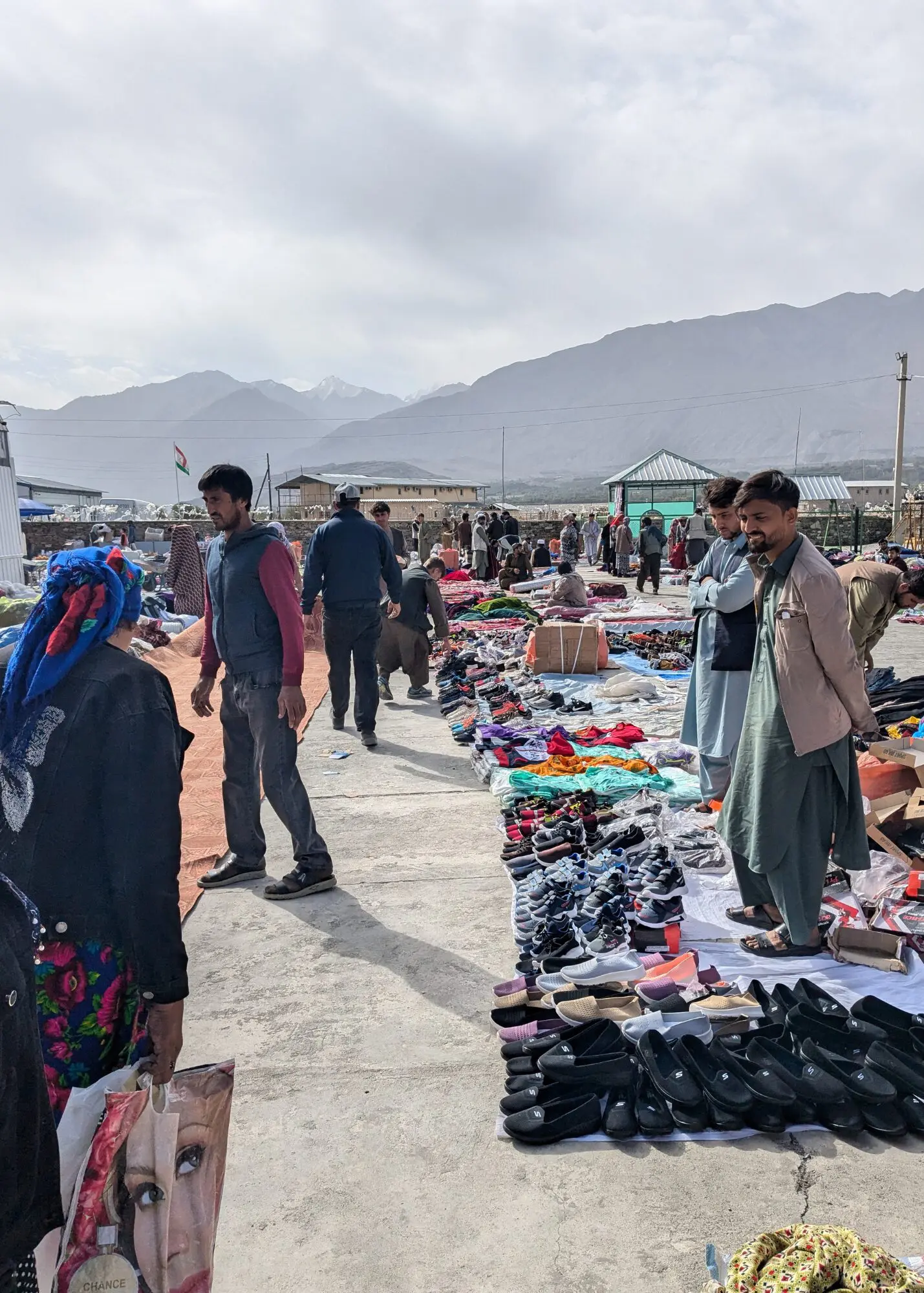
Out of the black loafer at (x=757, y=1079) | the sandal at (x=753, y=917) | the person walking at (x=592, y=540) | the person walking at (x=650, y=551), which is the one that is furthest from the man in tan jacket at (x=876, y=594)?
the person walking at (x=592, y=540)

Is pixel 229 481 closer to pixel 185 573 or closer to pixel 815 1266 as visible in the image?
pixel 815 1266

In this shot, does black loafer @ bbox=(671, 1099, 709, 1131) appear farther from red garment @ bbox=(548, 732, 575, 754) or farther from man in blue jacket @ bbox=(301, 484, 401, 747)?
man in blue jacket @ bbox=(301, 484, 401, 747)

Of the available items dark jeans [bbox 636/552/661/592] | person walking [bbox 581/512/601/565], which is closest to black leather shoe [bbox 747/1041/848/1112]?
dark jeans [bbox 636/552/661/592]

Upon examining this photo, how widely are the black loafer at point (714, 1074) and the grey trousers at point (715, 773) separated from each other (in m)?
1.99

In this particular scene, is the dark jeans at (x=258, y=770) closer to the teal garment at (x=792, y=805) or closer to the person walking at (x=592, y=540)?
the teal garment at (x=792, y=805)

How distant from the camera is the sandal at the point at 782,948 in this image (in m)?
3.31

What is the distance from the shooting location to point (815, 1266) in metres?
1.59

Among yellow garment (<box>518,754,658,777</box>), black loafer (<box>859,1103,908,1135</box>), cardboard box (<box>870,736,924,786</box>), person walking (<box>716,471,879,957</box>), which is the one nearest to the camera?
black loafer (<box>859,1103,908,1135</box>)

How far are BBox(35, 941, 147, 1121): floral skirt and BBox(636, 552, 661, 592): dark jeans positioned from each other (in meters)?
16.1

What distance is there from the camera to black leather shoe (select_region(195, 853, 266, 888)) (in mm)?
4070

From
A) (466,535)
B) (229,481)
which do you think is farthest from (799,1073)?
(466,535)

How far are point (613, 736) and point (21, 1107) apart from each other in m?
5.56

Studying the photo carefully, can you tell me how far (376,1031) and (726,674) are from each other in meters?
2.49

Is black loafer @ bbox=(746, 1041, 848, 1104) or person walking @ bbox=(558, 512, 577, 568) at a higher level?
person walking @ bbox=(558, 512, 577, 568)
